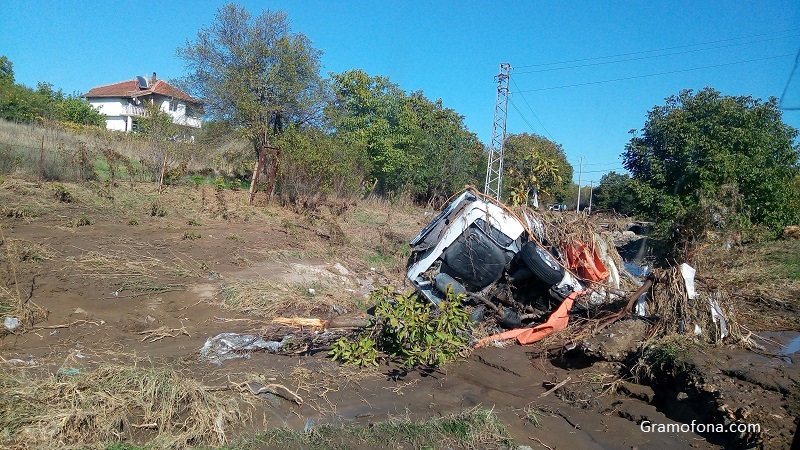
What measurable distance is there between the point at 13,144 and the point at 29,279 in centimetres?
1086

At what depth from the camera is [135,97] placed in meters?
49.7

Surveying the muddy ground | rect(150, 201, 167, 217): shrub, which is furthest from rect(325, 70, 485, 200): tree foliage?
the muddy ground

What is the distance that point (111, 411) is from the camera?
4184 millimetres

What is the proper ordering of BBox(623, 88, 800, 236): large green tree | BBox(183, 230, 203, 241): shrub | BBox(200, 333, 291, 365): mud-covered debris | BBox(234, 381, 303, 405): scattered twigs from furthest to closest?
BBox(623, 88, 800, 236): large green tree → BBox(183, 230, 203, 241): shrub → BBox(200, 333, 291, 365): mud-covered debris → BBox(234, 381, 303, 405): scattered twigs

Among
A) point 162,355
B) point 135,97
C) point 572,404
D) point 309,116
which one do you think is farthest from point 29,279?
point 135,97

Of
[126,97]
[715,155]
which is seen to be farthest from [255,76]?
[126,97]

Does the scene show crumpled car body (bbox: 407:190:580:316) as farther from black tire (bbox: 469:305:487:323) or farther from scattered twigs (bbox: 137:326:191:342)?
scattered twigs (bbox: 137:326:191:342)

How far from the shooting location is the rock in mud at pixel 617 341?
5898 mm

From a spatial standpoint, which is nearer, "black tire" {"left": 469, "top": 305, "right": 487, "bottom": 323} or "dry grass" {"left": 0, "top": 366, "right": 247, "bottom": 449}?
"dry grass" {"left": 0, "top": 366, "right": 247, "bottom": 449}

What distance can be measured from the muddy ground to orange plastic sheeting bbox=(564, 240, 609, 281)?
1.61 metres

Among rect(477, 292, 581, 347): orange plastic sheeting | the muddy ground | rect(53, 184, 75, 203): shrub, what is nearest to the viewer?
the muddy ground

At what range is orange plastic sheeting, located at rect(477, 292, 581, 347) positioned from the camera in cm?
721

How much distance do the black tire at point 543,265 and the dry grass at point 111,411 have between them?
4.36 meters

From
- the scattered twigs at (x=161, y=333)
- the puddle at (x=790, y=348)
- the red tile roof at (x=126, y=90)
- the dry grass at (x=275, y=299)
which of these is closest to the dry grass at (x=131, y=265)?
the dry grass at (x=275, y=299)
